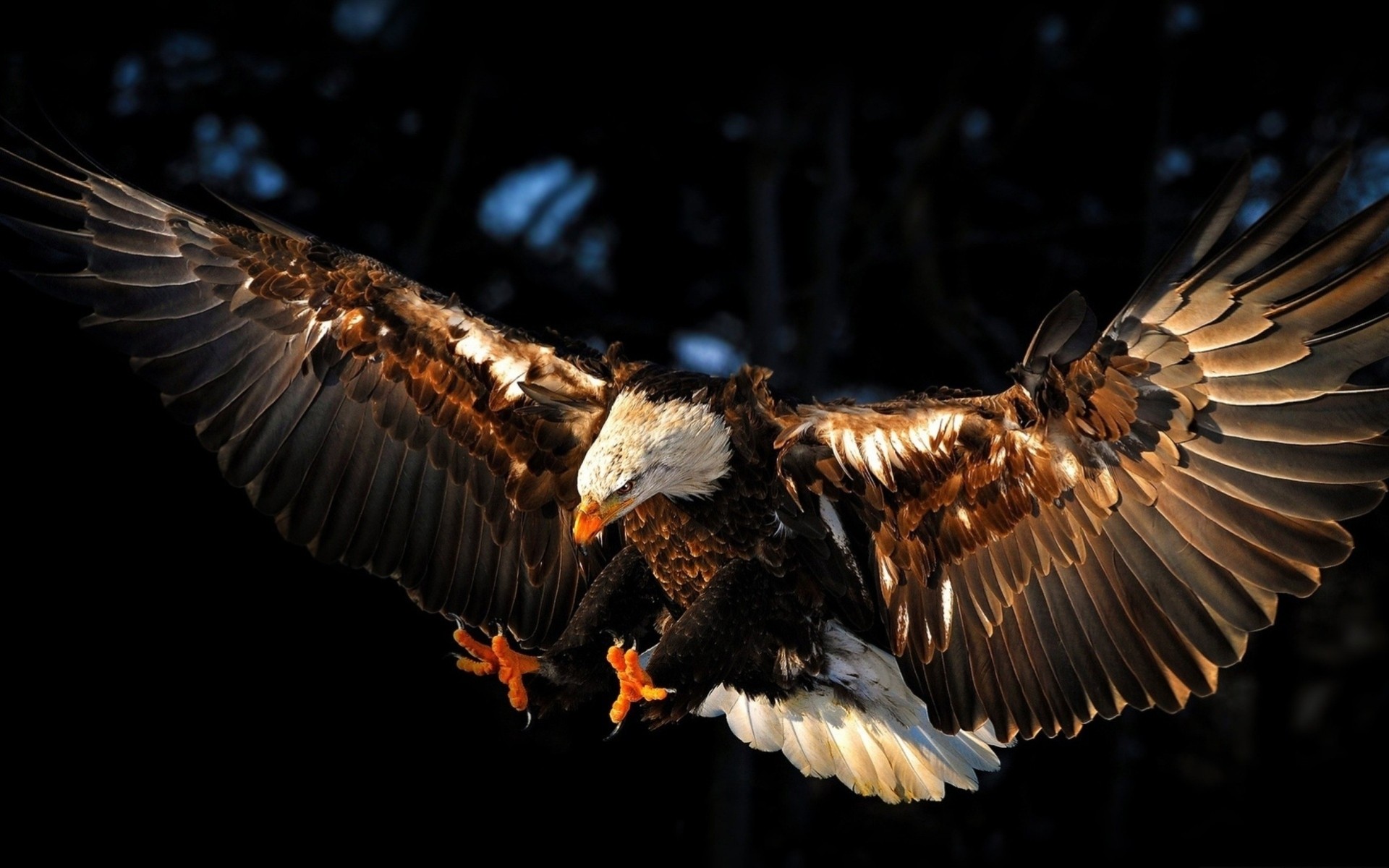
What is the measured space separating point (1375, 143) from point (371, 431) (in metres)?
4.52

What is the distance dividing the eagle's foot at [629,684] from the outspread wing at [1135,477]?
0.57 m

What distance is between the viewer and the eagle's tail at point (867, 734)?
12.0 feet

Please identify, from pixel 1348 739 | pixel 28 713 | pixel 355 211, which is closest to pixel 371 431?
pixel 28 713

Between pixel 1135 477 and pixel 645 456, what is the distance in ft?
3.42

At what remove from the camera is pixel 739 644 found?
10.8 feet

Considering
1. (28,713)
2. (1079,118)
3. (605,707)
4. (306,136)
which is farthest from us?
(1079,118)

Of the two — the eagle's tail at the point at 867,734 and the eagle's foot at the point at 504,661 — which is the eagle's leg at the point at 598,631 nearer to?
the eagle's foot at the point at 504,661

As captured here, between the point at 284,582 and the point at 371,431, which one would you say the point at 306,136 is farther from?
the point at 371,431

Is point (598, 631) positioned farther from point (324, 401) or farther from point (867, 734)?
point (324, 401)

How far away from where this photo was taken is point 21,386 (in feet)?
17.0

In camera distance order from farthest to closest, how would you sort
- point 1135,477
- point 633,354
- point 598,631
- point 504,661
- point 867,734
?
point 633,354 < point 867,734 < point 598,631 < point 504,661 < point 1135,477

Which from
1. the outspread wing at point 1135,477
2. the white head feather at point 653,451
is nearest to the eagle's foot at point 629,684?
the white head feather at point 653,451

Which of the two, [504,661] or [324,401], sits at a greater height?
[324,401]

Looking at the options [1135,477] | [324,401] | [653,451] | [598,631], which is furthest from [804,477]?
[324,401]
